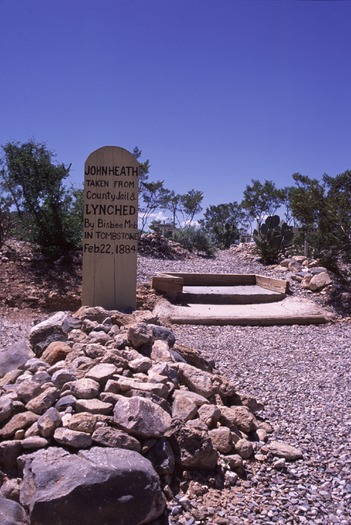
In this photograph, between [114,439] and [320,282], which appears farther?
[320,282]

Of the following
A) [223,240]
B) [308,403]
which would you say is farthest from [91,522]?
[223,240]

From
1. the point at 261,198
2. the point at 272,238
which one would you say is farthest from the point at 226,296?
the point at 261,198

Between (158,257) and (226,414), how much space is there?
39.9 ft

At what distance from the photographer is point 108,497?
2.60 m

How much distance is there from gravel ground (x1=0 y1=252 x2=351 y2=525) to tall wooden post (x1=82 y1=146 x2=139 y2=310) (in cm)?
100

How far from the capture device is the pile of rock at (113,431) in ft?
8.53

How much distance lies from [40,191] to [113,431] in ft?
30.2

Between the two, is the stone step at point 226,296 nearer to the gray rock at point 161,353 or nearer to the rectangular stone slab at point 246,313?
the rectangular stone slab at point 246,313

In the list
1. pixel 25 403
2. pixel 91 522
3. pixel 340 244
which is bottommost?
pixel 91 522

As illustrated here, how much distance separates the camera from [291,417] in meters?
4.16

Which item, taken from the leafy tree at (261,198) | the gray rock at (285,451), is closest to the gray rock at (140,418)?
the gray rock at (285,451)

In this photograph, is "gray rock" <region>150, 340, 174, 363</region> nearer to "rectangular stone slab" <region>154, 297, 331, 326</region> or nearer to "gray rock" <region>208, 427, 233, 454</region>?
"gray rock" <region>208, 427, 233, 454</region>

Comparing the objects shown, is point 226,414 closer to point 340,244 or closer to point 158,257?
point 340,244

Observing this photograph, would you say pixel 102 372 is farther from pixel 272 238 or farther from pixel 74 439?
pixel 272 238
